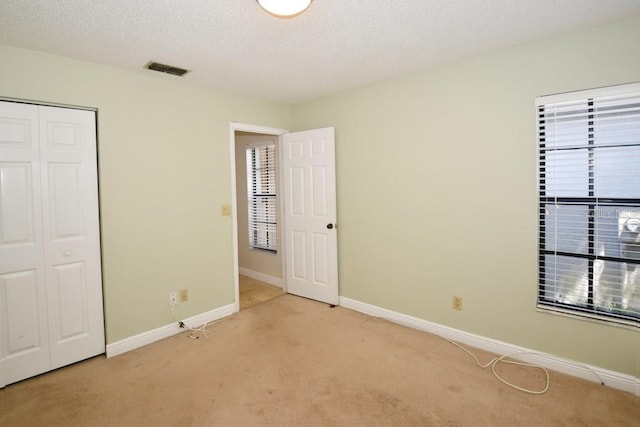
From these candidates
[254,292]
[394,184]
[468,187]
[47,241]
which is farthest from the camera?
[254,292]

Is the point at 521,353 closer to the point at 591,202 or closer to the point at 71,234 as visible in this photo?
the point at 591,202

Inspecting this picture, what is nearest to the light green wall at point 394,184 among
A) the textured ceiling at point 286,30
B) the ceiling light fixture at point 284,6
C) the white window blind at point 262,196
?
the textured ceiling at point 286,30

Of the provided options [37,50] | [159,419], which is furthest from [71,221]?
[159,419]

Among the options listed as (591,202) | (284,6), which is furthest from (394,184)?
(284,6)

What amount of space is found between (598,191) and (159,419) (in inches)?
131

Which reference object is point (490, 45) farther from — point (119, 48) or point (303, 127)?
point (119, 48)

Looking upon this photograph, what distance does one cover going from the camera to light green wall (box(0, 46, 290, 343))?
8.41 feet

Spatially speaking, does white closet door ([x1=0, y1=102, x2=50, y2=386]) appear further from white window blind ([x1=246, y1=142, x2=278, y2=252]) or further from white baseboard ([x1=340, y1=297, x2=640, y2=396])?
white baseboard ([x1=340, y1=297, x2=640, y2=396])

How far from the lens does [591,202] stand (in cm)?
227

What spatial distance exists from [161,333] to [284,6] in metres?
2.96

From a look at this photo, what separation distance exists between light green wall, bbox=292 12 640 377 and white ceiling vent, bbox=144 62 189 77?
167cm

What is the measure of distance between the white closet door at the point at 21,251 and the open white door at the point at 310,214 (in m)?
2.45

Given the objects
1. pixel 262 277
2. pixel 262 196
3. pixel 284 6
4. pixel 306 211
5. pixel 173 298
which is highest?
pixel 284 6

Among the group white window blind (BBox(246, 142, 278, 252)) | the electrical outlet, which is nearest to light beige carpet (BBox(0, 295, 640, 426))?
the electrical outlet
